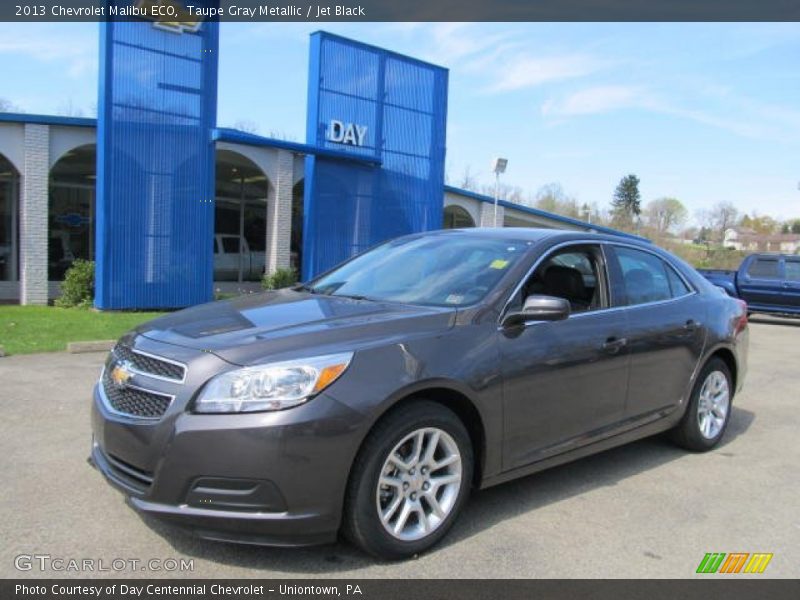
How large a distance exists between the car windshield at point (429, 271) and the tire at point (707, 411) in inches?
81.6

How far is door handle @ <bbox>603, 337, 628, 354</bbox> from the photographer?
4582 mm

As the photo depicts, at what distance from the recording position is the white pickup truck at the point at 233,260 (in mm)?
22672

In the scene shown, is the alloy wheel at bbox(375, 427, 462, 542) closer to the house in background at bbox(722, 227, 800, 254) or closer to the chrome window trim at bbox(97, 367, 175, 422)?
the chrome window trim at bbox(97, 367, 175, 422)

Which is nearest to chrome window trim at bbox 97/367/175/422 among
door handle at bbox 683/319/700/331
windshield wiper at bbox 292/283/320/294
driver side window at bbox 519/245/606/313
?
windshield wiper at bbox 292/283/320/294

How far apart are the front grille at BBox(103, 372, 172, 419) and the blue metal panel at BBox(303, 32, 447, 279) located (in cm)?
1414

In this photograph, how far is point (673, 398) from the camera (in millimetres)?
5273

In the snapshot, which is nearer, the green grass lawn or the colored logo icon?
the colored logo icon

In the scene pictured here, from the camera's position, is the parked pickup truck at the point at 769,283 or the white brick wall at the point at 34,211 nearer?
the white brick wall at the point at 34,211

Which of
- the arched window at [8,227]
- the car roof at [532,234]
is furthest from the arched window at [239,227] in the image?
the car roof at [532,234]

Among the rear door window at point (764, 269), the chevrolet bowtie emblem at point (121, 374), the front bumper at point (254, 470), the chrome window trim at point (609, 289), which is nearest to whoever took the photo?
the front bumper at point (254, 470)

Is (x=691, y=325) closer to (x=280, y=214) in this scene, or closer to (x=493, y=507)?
(x=493, y=507)

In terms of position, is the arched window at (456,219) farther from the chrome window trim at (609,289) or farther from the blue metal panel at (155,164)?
the chrome window trim at (609,289)

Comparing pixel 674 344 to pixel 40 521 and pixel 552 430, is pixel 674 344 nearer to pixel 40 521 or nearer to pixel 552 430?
pixel 552 430
